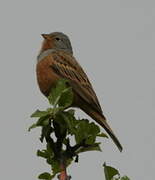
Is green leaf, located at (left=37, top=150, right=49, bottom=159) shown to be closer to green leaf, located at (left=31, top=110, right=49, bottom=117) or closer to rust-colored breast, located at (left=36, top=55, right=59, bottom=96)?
green leaf, located at (left=31, top=110, right=49, bottom=117)

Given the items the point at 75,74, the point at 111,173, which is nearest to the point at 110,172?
the point at 111,173

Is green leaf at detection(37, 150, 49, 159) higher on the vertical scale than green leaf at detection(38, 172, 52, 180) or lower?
higher

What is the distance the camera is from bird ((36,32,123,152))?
5691mm

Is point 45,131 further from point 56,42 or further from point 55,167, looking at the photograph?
point 56,42

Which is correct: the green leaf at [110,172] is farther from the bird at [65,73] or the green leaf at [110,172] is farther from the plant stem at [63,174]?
the bird at [65,73]

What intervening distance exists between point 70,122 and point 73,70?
4509mm

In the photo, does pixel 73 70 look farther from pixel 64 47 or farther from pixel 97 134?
pixel 97 134

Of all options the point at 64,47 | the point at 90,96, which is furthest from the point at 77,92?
the point at 64,47

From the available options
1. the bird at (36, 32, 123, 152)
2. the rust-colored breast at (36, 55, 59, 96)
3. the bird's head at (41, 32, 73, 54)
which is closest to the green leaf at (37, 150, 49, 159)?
the bird at (36, 32, 123, 152)

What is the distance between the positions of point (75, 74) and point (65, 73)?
0.16m

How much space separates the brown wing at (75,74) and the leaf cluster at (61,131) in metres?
3.29

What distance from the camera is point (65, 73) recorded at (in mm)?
6504

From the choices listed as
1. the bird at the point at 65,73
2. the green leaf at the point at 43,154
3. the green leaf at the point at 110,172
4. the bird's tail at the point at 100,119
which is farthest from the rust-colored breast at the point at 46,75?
the green leaf at the point at 110,172

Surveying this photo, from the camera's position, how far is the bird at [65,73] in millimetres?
5691
